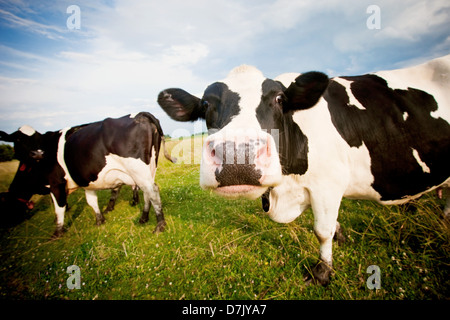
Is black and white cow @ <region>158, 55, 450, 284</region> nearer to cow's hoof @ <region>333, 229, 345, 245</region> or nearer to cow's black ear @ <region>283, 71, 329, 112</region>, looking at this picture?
cow's black ear @ <region>283, 71, 329, 112</region>

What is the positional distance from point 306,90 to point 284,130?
0.61 m

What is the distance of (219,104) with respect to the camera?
2.46 meters

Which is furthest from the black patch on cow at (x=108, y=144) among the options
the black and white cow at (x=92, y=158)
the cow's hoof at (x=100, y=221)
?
the cow's hoof at (x=100, y=221)

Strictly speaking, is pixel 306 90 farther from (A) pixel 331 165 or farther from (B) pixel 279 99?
(A) pixel 331 165

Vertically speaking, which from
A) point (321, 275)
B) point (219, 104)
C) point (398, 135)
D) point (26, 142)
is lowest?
point (321, 275)

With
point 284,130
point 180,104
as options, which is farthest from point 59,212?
point 284,130

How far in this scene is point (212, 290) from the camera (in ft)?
Answer: 9.62

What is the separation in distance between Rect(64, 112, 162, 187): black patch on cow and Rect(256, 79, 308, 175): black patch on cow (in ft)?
11.9

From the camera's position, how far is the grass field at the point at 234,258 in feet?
9.07

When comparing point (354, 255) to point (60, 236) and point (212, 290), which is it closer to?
point (212, 290)

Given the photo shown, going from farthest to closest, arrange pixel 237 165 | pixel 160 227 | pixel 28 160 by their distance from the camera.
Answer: pixel 28 160 → pixel 160 227 → pixel 237 165
